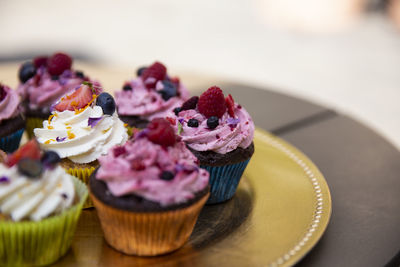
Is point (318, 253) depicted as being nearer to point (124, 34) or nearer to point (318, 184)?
point (318, 184)

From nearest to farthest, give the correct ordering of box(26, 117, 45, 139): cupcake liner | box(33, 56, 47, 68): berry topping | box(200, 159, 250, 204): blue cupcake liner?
box(200, 159, 250, 204): blue cupcake liner, box(26, 117, 45, 139): cupcake liner, box(33, 56, 47, 68): berry topping

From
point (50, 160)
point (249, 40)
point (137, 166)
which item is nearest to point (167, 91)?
point (137, 166)

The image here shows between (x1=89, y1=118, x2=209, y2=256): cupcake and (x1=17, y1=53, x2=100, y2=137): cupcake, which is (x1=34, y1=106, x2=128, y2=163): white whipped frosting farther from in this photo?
(x1=17, y1=53, x2=100, y2=137): cupcake

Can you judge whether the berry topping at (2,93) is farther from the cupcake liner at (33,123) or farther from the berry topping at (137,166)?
the berry topping at (137,166)

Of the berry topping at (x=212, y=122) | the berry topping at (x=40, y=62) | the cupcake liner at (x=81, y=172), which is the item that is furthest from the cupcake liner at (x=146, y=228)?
the berry topping at (x=40, y=62)

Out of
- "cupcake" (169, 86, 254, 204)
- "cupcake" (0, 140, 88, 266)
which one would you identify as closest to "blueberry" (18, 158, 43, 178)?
"cupcake" (0, 140, 88, 266)

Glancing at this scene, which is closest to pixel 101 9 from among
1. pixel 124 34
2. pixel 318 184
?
pixel 124 34
